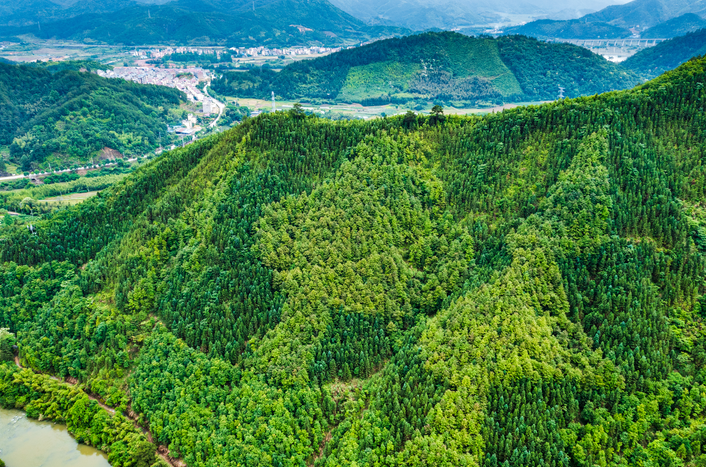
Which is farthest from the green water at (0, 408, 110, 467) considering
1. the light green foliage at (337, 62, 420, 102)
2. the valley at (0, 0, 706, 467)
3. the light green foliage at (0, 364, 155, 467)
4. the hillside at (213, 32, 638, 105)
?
the light green foliage at (337, 62, 420, 102)

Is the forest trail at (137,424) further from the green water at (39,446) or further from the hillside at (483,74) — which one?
the hillside at (483,74)

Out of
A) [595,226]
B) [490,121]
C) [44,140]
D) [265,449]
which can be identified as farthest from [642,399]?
[44,140]

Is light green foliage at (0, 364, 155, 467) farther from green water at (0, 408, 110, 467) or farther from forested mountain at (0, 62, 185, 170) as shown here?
forested mountain at (0, 62, 185, 170)

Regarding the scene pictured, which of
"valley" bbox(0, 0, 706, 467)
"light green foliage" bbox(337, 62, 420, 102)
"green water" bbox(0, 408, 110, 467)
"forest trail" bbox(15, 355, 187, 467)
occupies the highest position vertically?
"light green foliage" bbox(337, 62, 420, 102)

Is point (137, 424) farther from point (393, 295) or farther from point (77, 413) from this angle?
point (393, 295)

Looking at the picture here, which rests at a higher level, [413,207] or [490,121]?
[490,121]

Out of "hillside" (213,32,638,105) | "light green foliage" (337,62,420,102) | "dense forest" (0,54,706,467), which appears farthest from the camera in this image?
"light green foliage" (337,62,420,102)

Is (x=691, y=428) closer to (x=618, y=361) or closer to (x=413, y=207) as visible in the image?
(x=618, y=361)
